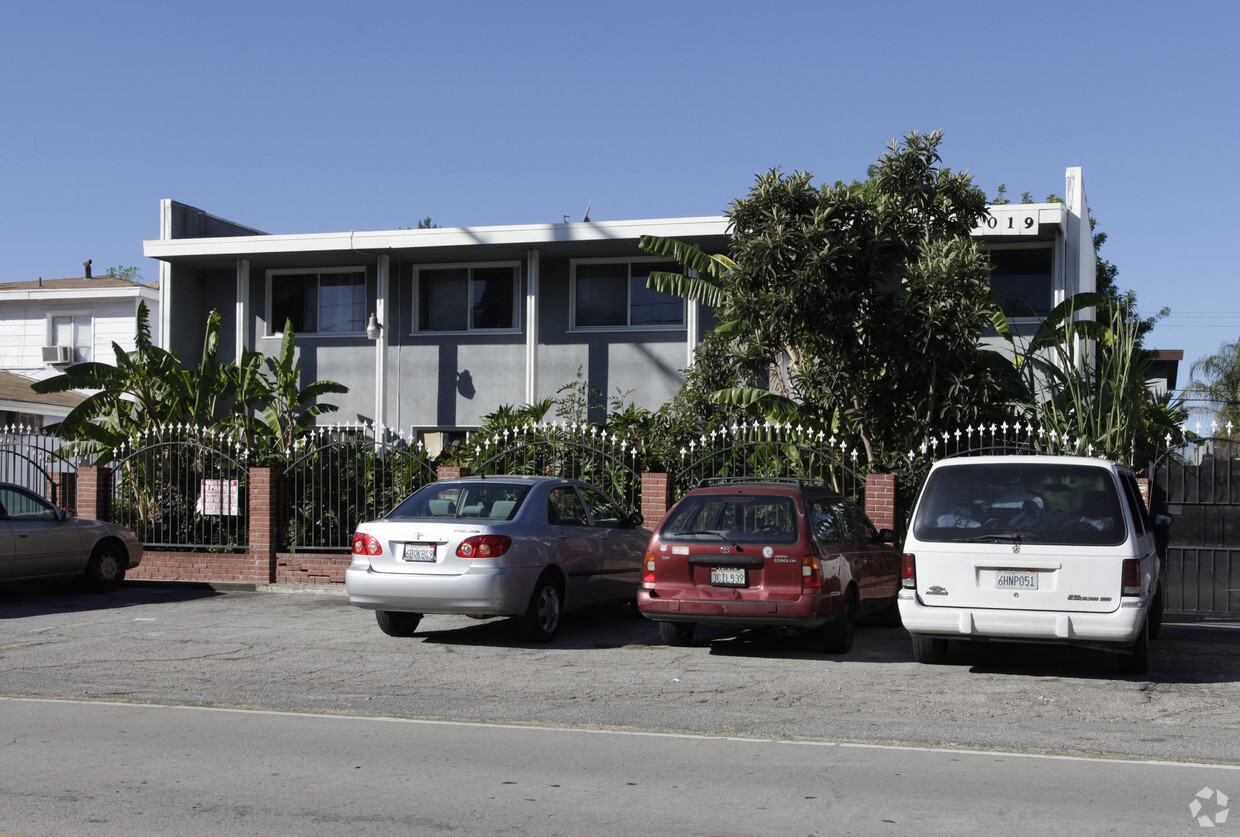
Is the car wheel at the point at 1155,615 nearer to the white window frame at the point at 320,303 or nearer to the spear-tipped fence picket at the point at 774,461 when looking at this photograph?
the spear-tipped fence picket at the point at 774,461

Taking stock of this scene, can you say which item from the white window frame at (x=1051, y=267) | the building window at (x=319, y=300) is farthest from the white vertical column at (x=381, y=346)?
the white window frame at (x=1051, y=267)

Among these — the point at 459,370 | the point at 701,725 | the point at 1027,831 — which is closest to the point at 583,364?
the point at 459,370

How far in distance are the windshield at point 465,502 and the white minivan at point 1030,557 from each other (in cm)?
398

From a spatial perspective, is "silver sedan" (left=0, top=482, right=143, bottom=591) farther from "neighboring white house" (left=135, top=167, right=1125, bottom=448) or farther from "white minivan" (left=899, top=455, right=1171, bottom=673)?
"white minivan" (left=899, top=455, right=1171, bottom=673)

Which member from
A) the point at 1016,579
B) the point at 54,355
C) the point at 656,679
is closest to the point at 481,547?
the point at 656,679

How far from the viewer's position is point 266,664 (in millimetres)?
10695

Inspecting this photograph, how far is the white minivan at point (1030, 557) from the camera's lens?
9383mm

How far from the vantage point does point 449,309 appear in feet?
81.1

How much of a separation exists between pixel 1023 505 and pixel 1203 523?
5.59m

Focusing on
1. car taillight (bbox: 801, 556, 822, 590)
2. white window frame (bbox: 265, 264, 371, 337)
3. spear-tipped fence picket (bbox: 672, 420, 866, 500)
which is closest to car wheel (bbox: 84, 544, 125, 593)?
spear-tipped fence picket (bbox: 672, 420, 866, 500)

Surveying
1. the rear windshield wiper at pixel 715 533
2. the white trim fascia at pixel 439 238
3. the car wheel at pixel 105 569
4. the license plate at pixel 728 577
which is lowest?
the car wheel at pixel 105 569

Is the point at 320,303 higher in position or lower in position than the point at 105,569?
higher

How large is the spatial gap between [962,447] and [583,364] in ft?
30.2

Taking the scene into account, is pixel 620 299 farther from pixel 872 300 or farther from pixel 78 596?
pixel 78 596
